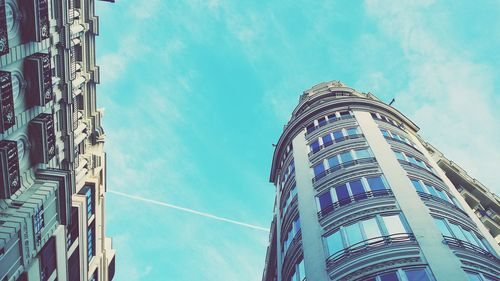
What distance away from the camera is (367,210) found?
20.4 m

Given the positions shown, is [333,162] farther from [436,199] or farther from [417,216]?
[417,216]

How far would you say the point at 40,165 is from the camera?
2089 centimetres

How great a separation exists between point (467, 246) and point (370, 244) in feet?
15.0

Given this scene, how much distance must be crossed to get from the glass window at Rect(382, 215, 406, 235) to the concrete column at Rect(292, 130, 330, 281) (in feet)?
10.8

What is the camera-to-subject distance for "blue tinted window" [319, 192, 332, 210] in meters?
22.8

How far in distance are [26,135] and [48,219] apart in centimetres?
421

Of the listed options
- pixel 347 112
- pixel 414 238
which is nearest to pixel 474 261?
pixel 414 238

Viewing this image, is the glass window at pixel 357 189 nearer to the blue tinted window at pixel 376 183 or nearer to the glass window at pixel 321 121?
the blue tinted window at pixel 376 183

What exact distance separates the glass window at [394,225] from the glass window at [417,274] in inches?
99.5

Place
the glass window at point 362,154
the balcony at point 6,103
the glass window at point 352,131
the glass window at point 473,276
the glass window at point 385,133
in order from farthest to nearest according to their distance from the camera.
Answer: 1. the glass window at point 385,133
2. the glass window at point 352,131
3. the glass window at point 362,154
4. the balcony at point 6,103
5. the glass window at point 473,276

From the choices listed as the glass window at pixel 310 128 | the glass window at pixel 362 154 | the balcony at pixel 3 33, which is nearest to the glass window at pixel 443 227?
the glass window at pixel 362 154

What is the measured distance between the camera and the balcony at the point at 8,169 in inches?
651

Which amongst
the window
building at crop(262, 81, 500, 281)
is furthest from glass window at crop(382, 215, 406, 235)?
the window

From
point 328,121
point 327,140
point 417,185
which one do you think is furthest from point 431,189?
point 328,121
